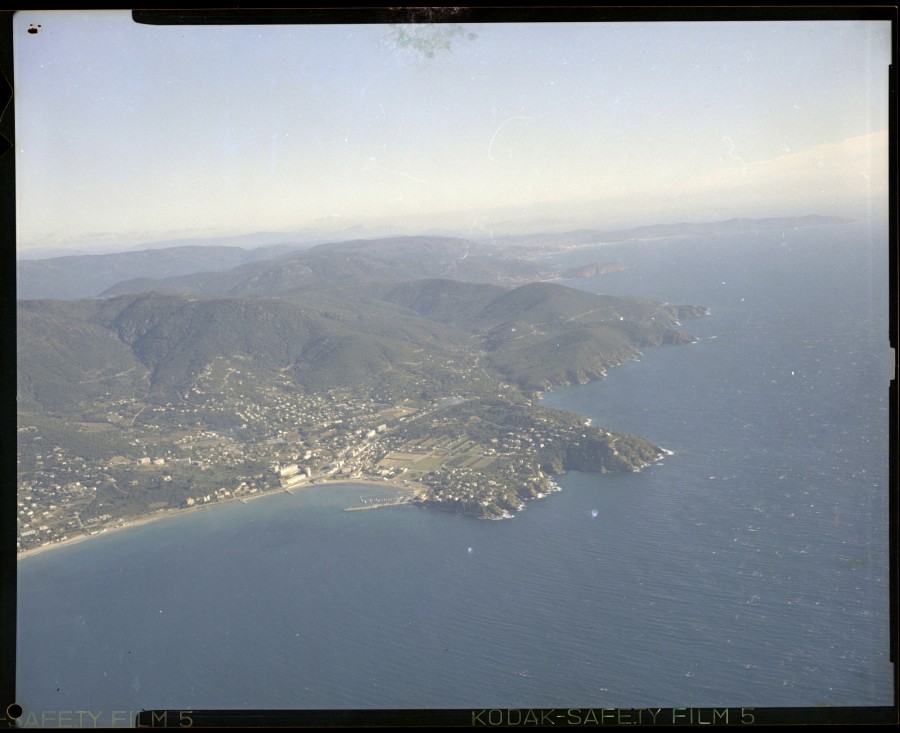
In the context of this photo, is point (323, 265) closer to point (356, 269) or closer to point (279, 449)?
point (356, 269)

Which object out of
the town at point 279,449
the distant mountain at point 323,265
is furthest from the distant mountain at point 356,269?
the town at point 279,449

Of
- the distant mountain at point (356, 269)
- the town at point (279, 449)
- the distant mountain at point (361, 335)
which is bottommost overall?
the town at point (279, 449)

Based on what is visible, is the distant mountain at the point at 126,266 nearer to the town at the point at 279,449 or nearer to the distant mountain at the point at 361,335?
the distant mountain at the point at 361,335

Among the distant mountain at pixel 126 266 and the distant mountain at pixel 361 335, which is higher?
the distant mountain at pixel 126 266

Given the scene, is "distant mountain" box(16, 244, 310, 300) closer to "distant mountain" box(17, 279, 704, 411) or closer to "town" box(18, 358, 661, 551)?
"distant mountain" box(17, 279, 704, 411)

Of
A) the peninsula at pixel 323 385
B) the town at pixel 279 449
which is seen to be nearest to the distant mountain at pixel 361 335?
the peninsula at pixel 323 385

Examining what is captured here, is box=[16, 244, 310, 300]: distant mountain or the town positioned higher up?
box=[16, 244, 310, 300]: distant mountain

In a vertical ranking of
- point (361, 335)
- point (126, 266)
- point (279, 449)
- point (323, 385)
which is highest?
point (126, 266)

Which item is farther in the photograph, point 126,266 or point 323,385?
point 126,266


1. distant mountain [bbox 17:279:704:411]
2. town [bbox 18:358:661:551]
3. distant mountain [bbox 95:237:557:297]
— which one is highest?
distant mountain [bbox 95:237:557:297]

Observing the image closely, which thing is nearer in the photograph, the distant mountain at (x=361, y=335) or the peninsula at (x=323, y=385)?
the peninsula at (x=323, y=385)

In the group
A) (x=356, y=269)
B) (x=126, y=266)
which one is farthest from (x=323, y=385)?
(x=126, y=266)

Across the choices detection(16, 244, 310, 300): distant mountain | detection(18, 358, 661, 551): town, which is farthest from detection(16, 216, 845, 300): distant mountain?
detection(18, 358, 661, 551): town

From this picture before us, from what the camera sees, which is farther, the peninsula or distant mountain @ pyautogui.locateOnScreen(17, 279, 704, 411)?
distant mountain @ pyautogui.locateOnScreen(17, 279, 704, 411)
